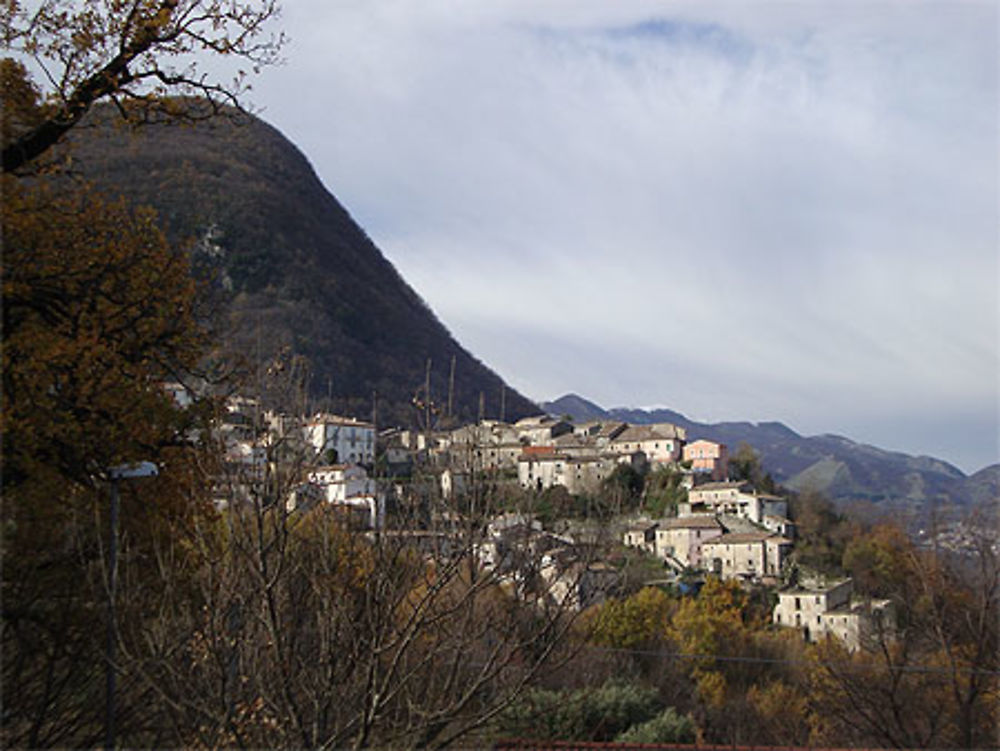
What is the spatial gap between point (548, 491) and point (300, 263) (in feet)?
374

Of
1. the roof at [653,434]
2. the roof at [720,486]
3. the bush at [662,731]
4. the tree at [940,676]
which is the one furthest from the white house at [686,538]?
the bush at [662,731]

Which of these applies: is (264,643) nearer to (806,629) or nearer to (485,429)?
(485,429)

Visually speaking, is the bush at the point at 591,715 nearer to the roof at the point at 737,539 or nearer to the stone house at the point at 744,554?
the stone house at the point at 744,554

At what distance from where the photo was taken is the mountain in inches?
3809

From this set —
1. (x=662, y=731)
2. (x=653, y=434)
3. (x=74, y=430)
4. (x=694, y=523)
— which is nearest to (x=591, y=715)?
(x=662, y=731)

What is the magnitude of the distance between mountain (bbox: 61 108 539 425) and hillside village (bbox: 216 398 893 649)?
816 inches

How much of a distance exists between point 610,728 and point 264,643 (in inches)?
586

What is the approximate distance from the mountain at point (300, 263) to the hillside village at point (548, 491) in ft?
68.0

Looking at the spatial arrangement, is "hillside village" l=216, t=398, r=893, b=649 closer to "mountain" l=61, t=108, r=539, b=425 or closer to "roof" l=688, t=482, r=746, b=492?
"roof" l=688, t=482, r=746, b=492

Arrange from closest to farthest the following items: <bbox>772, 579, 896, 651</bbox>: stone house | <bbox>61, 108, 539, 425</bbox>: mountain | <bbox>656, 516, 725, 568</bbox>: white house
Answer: <bbox>772, 579, 896, 651</bbox>: stone house < <bbox>656, 516, 725, 568</bbox>: white house < <bbox>61, 108, 539, 425</bbox>: mountain

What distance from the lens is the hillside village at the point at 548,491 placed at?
206 inches

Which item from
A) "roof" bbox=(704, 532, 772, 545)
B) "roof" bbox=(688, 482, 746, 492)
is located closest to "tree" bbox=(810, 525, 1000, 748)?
"roof" bbox=(704, 532, 772, 545)

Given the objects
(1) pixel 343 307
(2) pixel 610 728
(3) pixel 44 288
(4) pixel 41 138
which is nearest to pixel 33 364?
(3) pixel 44 288

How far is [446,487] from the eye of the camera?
5.52m
